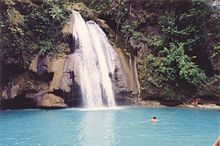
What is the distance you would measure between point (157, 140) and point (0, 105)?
981 centimetres

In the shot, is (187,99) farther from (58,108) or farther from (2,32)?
(2,32)

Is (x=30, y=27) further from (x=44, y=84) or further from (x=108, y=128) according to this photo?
(x=108, y=128)

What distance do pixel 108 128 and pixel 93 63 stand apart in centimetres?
717

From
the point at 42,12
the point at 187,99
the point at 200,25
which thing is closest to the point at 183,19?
the point at 200,25

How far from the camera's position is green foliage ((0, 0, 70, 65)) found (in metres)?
18.2

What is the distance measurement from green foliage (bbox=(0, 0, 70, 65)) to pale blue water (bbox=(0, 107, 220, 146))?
2962 mm

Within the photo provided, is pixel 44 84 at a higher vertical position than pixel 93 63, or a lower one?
lower

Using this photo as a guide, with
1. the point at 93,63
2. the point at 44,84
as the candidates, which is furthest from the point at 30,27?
the point at 93,63

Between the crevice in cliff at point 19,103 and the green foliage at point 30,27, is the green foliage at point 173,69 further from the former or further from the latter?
the crevice in cliff at point 19,103

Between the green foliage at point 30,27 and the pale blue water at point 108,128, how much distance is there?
2962 mm

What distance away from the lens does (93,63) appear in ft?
65.0

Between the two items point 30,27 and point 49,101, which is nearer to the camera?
point 49,101

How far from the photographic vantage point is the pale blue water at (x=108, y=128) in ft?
36.3

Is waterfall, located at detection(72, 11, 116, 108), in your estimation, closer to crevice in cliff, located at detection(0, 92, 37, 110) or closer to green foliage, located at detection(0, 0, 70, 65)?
green foliage, located at detection(0, 0, 70, 65)
